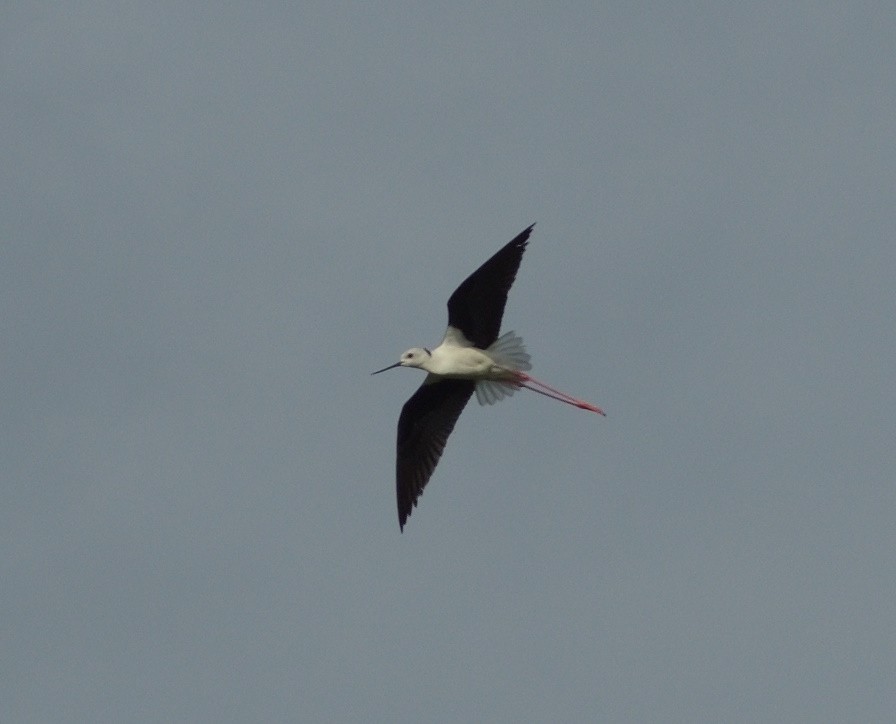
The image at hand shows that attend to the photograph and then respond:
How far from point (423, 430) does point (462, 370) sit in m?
0.82

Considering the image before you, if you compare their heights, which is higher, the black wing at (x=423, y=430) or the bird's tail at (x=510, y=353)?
the bird's tail at (x=510, y=353)

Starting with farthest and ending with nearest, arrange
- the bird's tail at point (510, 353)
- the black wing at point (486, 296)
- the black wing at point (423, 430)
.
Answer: the black wing at point (423, 430), the bird's tail at point (510, 353), the black wing at point (486, 296)

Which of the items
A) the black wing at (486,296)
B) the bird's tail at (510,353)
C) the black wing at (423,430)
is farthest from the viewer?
the black wing at (423,430)

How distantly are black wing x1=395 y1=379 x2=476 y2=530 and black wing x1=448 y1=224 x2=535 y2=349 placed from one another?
0.67 meters

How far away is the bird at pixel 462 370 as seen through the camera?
14.0m

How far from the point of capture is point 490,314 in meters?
14.1

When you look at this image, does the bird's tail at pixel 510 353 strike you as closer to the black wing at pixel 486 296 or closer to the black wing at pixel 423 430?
the black wing at pixel 486 296

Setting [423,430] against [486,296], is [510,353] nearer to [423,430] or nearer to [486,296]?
[486,296]

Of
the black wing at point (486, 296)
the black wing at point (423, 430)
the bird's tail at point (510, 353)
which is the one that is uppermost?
the black wing at point (486, 296)

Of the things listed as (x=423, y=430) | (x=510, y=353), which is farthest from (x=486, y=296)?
(x=423, y=430)

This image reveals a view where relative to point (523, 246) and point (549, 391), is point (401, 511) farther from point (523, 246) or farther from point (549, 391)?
point (523, 246)

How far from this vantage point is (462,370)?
47.1 feet

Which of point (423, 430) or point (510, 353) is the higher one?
point (510, 353)

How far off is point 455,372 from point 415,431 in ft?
2.61
